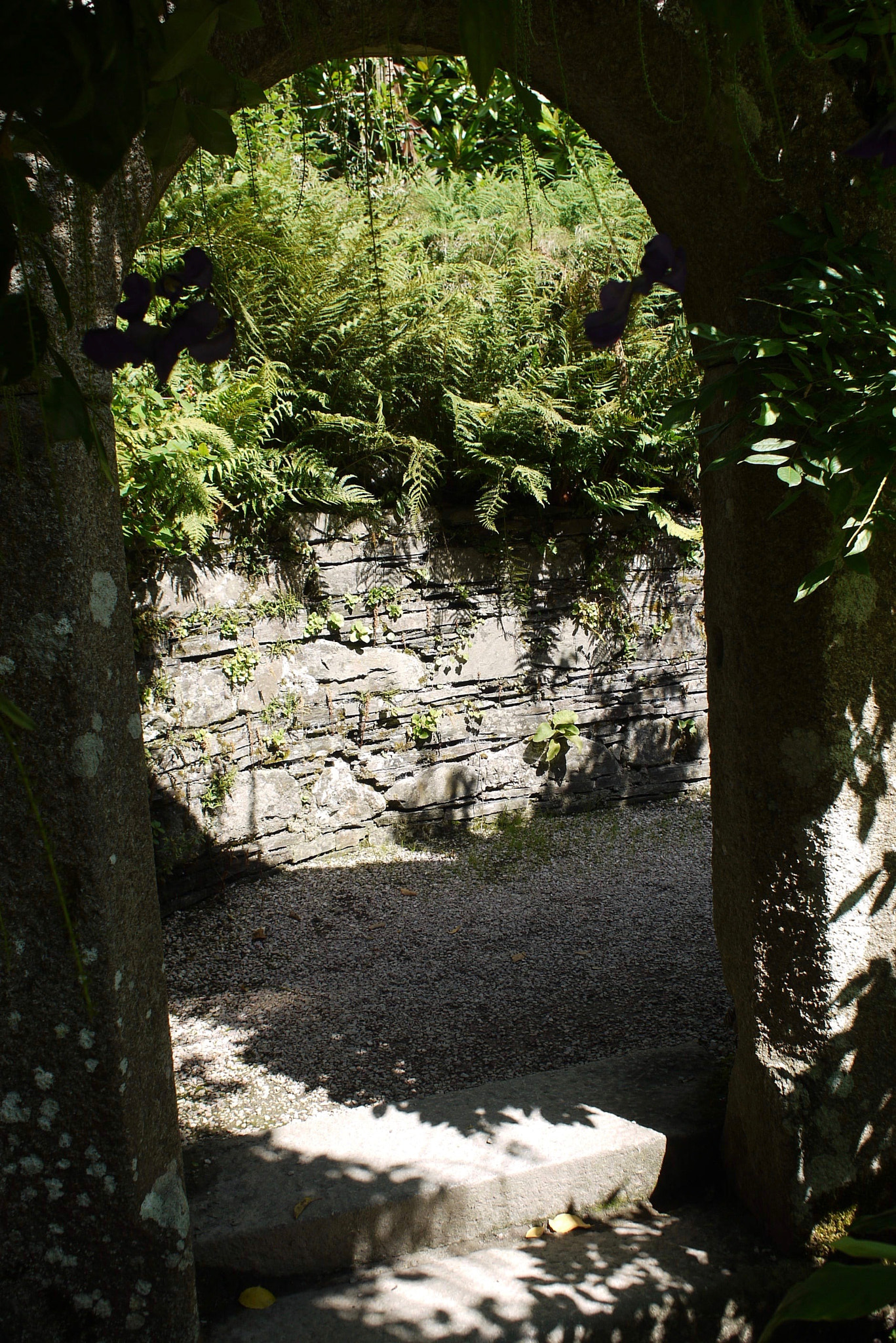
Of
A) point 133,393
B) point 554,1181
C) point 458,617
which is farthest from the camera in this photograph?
point 458,617

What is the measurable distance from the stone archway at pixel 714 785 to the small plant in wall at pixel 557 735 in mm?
3293

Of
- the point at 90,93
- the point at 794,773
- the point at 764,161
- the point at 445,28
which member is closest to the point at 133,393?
the point at 445,28

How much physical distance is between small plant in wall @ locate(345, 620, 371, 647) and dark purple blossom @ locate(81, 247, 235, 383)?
392cm

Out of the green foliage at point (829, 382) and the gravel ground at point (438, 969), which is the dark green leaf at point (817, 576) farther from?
the gravel ground at point (438, 969)

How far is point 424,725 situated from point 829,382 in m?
3.75

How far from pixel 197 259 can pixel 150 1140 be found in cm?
144

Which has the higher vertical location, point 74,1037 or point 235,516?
point 235,516

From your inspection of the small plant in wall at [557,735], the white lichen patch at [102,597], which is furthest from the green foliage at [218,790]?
the white lichen patch at [102,597]

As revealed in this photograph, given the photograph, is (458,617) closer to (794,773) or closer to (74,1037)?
(794,773)

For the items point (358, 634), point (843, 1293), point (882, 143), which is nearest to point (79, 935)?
point (843, 1293)

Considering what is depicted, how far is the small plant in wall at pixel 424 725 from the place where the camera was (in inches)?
198

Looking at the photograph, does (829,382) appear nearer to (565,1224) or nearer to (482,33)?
(482,33)

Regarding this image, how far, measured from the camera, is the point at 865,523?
4.79 feet

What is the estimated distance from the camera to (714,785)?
2.02m
